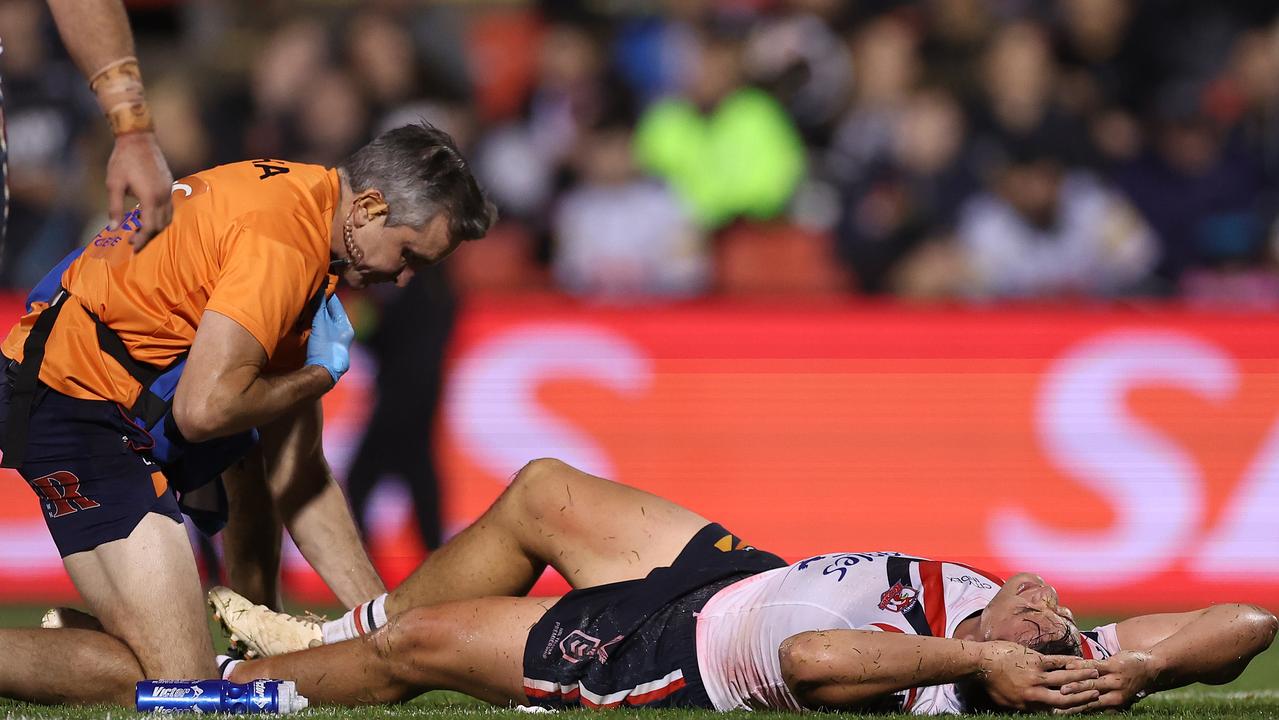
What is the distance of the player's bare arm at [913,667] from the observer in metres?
4.64

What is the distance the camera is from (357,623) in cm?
558

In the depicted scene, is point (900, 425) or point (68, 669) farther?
point (900, 425)

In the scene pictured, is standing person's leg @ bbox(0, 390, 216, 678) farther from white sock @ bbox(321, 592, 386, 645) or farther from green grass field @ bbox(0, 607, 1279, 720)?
white sock @ bbox(321, 592, 386, 645)

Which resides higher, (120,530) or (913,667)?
(120,530)

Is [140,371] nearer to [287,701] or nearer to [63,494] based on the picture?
[63,494]

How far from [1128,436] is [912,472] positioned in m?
1.24

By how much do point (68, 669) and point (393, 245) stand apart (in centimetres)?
170

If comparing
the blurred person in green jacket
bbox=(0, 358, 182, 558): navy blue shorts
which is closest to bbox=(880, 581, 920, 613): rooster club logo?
bbox=(0, 358, 182, 558): navy blue shorts

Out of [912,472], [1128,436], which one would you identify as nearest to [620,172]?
[912,472]

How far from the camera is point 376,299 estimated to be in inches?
372

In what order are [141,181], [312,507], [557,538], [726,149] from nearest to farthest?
[141,181]
[557,538]
[312,507]
[726,149]

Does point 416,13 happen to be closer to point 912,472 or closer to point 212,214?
point 912,472

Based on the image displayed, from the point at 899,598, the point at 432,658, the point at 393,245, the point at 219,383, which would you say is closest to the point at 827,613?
the point at 899,598

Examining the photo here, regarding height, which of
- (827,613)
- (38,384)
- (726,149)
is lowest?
(827,613)
